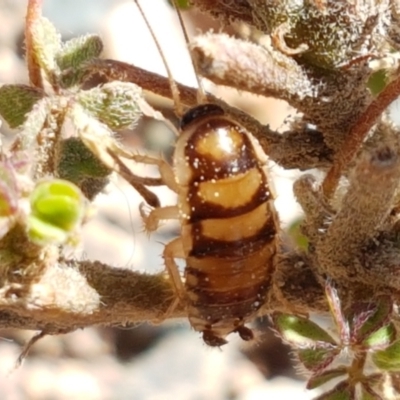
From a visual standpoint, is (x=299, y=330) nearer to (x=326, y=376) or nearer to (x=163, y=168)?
(x=326, y=376)

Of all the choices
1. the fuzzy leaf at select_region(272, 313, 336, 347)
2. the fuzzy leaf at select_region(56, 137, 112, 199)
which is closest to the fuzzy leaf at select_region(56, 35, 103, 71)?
the fuzzy leaf at select_region(56, 137, 112, 199)

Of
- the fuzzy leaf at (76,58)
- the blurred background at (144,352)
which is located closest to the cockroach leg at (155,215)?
the fuzzy leaf at (76,58)

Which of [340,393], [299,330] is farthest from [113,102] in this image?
[340,393]

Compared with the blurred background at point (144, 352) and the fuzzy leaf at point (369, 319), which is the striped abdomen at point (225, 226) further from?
the blurred background at point (144, 352)

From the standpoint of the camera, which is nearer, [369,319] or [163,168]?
[369,319]

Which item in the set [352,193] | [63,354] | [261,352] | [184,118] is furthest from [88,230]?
[352,193]

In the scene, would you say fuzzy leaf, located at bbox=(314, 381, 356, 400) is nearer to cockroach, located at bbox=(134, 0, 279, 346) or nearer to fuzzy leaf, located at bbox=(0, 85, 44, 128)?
cockroach, located at bbox=(134, 0, 279, 346)
